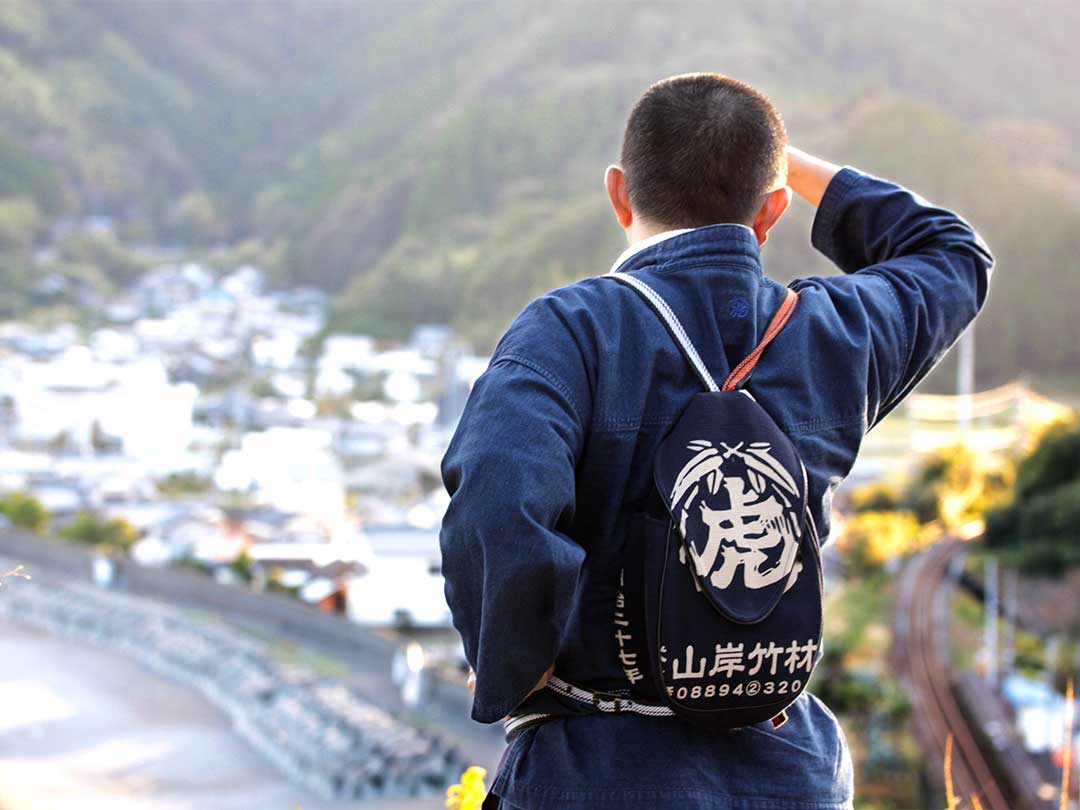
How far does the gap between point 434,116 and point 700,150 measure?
74588 mm

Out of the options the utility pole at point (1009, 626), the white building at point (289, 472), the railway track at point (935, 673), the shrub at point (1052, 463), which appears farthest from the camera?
the white building at point (289, 472)

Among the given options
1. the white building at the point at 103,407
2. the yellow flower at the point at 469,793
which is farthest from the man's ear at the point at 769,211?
the white building at the point at 103,407

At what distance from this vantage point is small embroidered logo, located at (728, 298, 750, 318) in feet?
2.75

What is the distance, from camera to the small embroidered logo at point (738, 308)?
2.75 feet

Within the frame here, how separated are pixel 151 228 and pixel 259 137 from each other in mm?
9292

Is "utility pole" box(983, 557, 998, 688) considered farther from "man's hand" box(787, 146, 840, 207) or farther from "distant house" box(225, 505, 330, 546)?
"distant house" box(225, 505, 330, 546)

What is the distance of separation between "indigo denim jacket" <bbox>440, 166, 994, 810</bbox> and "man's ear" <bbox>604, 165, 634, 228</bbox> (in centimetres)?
5

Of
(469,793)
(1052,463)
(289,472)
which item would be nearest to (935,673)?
(1052,463)

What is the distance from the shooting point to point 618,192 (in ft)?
2.93

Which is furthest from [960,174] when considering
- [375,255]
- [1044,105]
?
[375,255]

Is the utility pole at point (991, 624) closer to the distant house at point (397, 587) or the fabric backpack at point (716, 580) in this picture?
the fabric backpack at point (716, 580)

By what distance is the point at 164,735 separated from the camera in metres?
10.1

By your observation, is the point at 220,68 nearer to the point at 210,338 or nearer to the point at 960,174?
the point at 210,338

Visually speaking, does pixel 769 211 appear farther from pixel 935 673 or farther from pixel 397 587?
pixel 397 587
